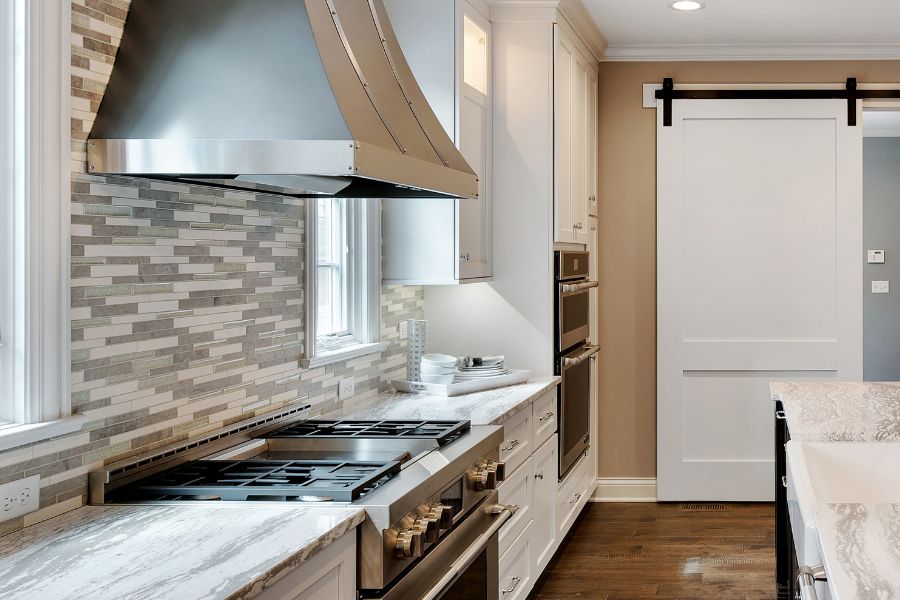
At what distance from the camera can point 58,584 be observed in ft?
4.57

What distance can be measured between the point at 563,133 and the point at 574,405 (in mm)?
1232

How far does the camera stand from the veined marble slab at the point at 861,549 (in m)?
1.17

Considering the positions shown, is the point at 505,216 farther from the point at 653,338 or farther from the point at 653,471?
the point at 653,471

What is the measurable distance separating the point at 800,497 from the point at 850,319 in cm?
362

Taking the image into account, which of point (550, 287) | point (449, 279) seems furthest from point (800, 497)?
point (550, 287)

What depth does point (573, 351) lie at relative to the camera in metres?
4.39

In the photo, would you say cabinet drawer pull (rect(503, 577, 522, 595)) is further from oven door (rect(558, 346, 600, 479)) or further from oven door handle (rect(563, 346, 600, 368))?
oven door handle (rect(563, 346, 600, 368))

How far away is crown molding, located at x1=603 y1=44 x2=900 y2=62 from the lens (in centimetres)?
504

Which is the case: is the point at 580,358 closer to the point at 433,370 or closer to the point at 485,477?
the point at 433,370

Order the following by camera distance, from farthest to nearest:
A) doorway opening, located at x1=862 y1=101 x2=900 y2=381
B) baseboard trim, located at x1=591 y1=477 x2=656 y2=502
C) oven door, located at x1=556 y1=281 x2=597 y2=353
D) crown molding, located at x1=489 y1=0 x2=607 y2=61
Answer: doorway opening, located at x1=862 y1=101 x2=900 y2=381
baseboard trim, located at x1=591 y1=477 x2=656 y2=502
oven door, located at x1=556 y1=281 x2=597 y2=353
crown molding, located at x1=489 y1=0 x2=607 y2=61

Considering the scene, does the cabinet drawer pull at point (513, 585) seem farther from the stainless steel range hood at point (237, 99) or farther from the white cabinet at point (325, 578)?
the stainless steel range hood at point (237, 99)

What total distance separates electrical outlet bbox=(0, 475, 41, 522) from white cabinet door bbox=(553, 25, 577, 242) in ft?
8.75

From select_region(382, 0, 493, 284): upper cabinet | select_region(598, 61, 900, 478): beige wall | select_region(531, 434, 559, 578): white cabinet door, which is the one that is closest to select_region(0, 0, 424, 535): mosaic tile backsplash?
select_region(382, 0, 493, 284): upper cabinet

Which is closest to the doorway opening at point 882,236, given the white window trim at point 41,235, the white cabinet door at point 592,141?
the white cabinet door at point 592,141
